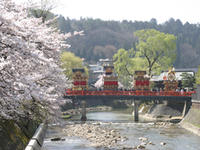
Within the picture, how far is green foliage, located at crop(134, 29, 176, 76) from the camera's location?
74.4 meters

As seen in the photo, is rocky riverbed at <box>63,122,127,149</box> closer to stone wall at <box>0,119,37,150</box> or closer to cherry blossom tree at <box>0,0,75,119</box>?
stone wall at <box>0,119,37,150</box>

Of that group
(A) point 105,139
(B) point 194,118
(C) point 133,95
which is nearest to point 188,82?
(C) point 133,95

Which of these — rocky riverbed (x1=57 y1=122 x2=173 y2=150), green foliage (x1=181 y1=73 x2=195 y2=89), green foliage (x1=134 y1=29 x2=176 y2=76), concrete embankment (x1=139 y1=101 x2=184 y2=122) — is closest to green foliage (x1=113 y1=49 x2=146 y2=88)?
green foliage (x1=134 y1=29 x2=176 y2=76)

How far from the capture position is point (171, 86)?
197ft

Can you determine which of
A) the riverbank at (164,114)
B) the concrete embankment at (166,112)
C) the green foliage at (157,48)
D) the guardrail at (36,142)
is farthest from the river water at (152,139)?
the green foliage at (157,48)

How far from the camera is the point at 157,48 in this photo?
245 ft

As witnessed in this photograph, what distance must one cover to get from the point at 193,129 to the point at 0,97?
33.4 metres

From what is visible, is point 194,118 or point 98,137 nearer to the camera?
point 98,137

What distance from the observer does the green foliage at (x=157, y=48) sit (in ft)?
244

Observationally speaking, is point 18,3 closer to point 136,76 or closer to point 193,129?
point 193,129

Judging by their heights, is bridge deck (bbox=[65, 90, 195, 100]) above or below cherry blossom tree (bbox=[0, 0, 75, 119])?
below

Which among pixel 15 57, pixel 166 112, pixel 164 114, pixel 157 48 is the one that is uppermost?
pixel 15 57

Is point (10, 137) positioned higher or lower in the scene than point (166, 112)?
higher

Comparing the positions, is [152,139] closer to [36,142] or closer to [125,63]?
[36,142]
